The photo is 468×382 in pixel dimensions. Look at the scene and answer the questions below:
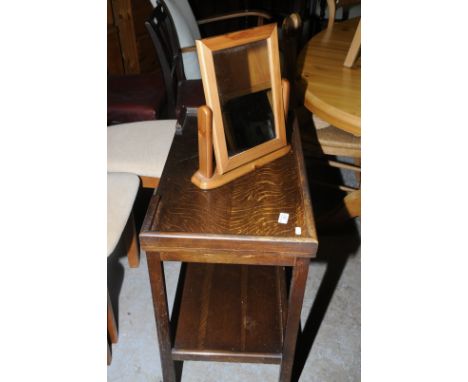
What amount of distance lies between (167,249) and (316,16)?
319cm

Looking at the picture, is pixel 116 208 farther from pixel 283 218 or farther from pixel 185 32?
pixel 185 32

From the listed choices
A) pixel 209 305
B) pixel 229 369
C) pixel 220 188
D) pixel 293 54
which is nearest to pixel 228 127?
pixel 220 188

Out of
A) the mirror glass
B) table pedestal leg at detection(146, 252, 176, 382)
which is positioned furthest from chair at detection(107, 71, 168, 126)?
table pedestal leg at detection(146, 252, 176, 382)

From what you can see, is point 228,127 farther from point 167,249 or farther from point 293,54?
point 293,54

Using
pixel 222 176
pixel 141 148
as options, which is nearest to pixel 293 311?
pixel 222 176

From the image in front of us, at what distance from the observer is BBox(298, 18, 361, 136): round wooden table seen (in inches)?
46.7

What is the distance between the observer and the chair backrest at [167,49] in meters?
1.58

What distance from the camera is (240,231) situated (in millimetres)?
787

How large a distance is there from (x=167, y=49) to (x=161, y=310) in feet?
3.96

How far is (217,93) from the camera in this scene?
0.81 meters

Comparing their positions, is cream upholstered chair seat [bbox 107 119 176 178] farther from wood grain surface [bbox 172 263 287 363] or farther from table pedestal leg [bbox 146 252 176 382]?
table pedestal leg [bbox 146 252 176 382]

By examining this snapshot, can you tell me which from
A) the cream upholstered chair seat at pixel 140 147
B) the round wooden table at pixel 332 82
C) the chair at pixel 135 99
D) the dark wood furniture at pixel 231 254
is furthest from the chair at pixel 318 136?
the chair at pixel 135 99

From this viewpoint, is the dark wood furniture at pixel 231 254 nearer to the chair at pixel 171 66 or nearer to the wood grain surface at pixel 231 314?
the wood grain surface at pixel 231 314

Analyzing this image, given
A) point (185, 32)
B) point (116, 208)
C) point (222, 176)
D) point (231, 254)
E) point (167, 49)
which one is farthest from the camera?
point (185, 32)
